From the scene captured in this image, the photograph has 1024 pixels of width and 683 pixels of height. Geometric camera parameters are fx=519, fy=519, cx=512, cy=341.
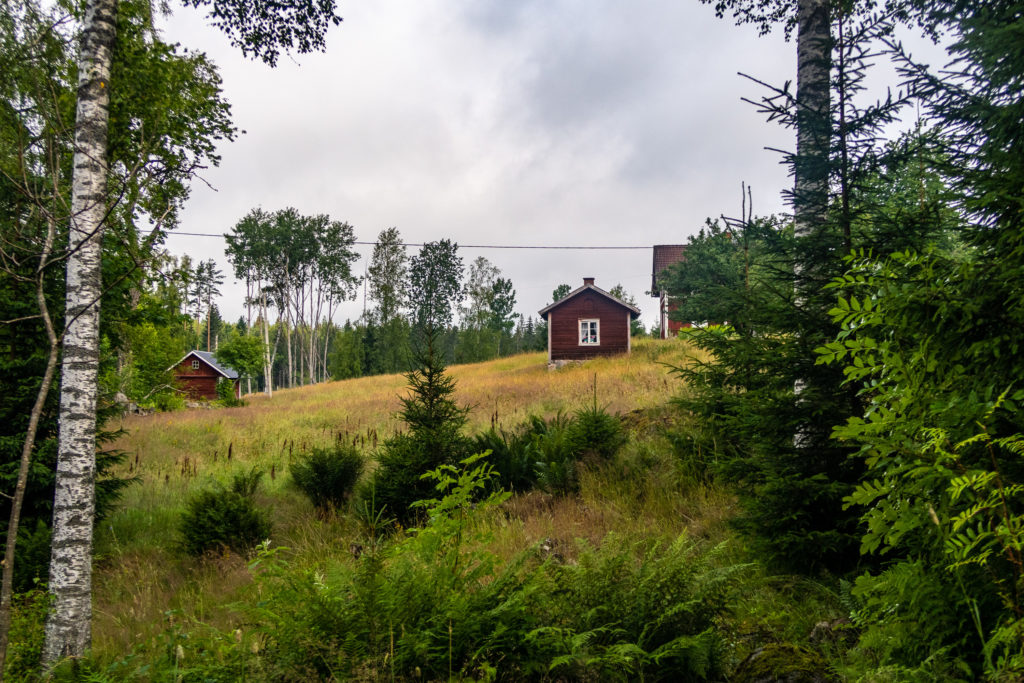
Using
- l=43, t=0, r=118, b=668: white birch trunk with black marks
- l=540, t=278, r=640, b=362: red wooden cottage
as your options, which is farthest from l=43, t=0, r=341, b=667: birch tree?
l=540, t=278, r=640, b=362: red wooden cottage

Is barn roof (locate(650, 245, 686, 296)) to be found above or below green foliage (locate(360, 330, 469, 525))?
above

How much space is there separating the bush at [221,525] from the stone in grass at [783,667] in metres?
5.97

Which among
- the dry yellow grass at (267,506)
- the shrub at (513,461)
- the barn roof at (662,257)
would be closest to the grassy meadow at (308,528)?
the dry yellow grass at (267,506)

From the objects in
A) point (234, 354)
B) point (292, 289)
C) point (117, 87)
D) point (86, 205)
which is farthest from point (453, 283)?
point (86, 205)

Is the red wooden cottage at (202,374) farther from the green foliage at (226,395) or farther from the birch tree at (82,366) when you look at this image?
the birch tree at (82,366)

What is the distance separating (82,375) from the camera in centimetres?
443

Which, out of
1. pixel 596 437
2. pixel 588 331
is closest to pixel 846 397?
pixel 596 437

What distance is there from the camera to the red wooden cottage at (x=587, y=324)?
28828mm

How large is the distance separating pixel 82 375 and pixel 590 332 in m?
26.0

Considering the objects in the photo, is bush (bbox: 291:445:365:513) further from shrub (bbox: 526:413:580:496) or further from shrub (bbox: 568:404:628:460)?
shrub (bbox: 568:404:628:460)

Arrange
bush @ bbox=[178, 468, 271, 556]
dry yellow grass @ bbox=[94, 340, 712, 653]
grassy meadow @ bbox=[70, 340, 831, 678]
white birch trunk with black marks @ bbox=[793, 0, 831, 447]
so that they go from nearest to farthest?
white birch trunk with black marks @ bbox=[793, 0, 831, 447]
grassy meadow @ bbox=[70, 340, 831, 678]
dry yellow grass @ bbox=[94, 340, 712, 653]
bush @ bbox=[178, 468, 271, 556]

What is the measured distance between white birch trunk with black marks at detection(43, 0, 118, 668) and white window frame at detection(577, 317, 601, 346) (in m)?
25.4

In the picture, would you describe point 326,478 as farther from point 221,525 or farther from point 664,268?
point 664,268

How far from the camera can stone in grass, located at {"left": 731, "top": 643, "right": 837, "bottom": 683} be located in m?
2.34
